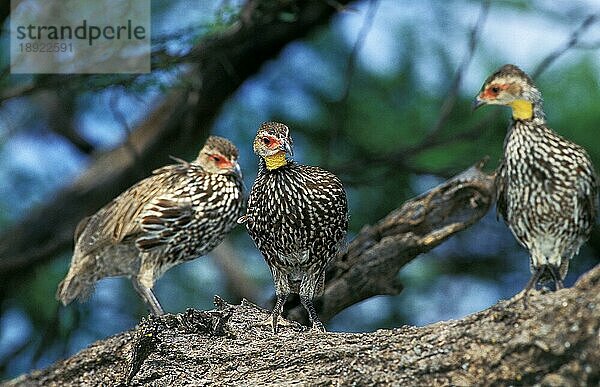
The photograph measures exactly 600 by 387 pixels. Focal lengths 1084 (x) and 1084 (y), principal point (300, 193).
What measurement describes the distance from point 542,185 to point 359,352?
113 centimetres

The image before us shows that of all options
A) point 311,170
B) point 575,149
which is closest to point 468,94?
point 311,170

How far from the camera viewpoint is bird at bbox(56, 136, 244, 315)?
678 centimetres

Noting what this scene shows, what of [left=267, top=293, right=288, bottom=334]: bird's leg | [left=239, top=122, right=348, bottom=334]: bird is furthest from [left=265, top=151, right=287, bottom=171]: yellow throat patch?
[left=267, top=293, right=288, bottom=334]: bird's leg

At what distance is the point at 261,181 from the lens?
229 inches

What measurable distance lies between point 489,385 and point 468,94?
592cm

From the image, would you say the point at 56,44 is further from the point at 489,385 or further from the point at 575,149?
the point at 489,385

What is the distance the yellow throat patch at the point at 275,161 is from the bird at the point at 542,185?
1.22 m

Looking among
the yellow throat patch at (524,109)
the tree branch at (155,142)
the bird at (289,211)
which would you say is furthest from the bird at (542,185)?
the tree branch at (155,142)

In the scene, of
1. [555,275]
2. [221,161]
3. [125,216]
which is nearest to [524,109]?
[555,275]

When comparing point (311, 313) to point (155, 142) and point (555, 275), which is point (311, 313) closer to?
point (555, 275)

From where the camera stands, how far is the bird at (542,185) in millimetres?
4910

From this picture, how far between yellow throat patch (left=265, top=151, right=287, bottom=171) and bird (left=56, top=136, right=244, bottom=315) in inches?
46.8

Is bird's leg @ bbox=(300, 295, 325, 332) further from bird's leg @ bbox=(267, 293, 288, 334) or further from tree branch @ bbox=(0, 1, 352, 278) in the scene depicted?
tree branch @ bbox=(0, 1, 352, 278)

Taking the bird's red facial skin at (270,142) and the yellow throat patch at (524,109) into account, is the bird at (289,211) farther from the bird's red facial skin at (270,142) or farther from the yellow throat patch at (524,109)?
the yellow throat patch at (524,109)
